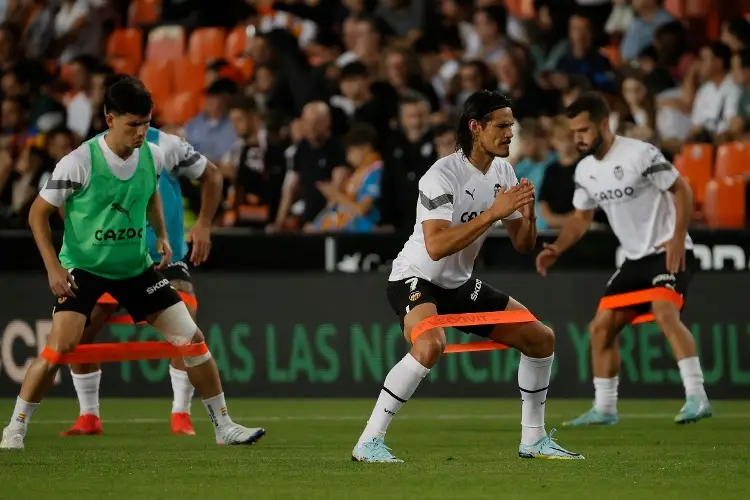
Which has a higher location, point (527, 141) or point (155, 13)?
point (155, 13)

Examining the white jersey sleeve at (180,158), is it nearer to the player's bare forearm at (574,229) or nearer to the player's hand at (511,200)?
the player's bare forearm at (574,229)

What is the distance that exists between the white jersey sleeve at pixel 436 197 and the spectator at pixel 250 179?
26.1ft

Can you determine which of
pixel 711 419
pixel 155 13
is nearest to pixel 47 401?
pixel 711 419

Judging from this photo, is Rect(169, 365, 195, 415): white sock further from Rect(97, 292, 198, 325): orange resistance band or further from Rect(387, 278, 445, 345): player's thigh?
Rect(387, 278, 445, 345): player's thigh

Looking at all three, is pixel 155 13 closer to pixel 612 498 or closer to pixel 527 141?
pixel 527 141

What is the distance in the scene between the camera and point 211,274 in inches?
587

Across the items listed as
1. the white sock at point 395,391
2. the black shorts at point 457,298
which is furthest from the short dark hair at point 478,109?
the white sock at point 395,391

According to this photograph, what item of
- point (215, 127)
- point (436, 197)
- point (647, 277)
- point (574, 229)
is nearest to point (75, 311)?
point (436, 197)

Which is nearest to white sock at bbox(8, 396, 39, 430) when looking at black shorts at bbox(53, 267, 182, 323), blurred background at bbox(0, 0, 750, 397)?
black shorts at bbox(53, 267, 182, 323)

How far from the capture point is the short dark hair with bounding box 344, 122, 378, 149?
15789 millimetres

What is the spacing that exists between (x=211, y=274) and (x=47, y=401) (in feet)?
6.48

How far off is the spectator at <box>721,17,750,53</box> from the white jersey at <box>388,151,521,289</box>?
9352 mm

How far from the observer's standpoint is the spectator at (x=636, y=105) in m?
16.3

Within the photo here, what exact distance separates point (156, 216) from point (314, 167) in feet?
20.4
